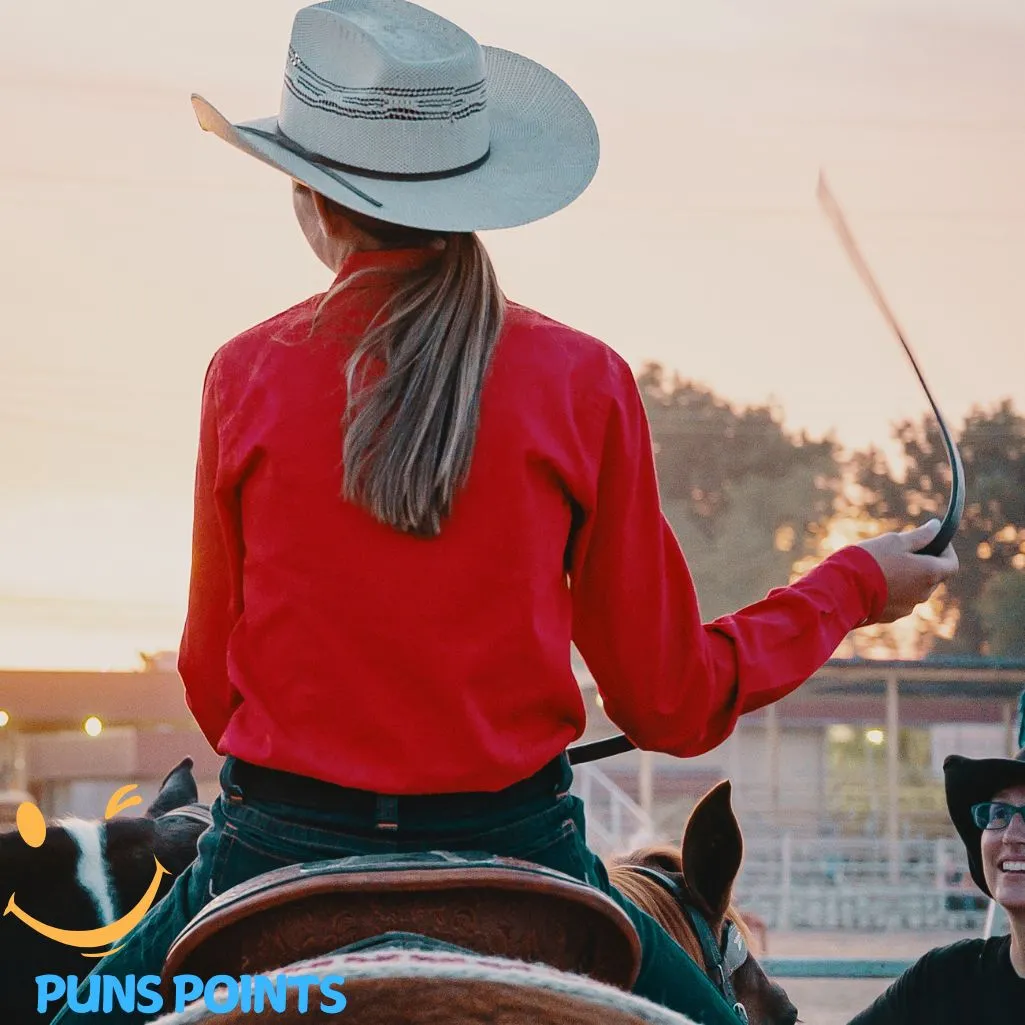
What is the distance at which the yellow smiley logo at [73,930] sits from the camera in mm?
2939

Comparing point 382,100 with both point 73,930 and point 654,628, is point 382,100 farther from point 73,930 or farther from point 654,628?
point 73,930

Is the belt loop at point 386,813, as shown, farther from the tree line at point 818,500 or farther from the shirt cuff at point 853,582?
the tree line at point 818,500

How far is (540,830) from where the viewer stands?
1.86 metres

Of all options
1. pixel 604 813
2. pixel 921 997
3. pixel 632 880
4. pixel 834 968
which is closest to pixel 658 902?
pixel 632 880

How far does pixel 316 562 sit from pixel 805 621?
2.09 ft

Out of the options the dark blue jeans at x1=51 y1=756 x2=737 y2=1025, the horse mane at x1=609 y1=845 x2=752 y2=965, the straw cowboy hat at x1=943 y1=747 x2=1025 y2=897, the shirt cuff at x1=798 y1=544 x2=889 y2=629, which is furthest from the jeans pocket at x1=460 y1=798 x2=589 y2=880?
the straw cowboy hat at x1=943 y1=747 x2=1025 y2=897

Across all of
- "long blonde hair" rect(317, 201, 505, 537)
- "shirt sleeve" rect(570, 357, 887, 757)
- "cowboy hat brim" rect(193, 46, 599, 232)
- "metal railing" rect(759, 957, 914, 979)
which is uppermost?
"cowboy hat brim" rect(193, 46, 599, 232)

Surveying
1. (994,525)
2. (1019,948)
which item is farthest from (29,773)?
(994,525)

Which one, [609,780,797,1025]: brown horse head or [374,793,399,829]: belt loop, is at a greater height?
[374,793,399,829]: belt loop

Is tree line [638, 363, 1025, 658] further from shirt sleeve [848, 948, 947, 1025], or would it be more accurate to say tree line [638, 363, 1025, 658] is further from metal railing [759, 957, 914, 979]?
shirt sleeve [848, 948, 947, 1025]

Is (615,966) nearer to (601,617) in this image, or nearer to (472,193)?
(601,617)

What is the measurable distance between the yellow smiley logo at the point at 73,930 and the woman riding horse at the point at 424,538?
3.46ft

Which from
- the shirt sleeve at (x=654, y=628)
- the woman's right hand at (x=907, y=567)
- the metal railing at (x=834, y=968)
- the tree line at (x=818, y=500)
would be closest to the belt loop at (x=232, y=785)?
the shirt sleeve at (x=654, y=628)

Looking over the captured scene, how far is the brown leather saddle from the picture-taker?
166cm
